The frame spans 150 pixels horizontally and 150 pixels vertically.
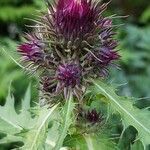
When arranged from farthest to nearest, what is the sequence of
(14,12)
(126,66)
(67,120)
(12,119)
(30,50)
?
(14,12), (126,66), (12,119), (30,50), (67,120)

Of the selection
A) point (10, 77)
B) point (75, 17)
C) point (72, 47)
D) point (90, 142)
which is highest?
point (10, 77)

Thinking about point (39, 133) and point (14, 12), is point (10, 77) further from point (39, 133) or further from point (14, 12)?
point (39, 133)

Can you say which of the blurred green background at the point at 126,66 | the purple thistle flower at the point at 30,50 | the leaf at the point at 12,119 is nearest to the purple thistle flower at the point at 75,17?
the purple thistle flower at the point at 30,50

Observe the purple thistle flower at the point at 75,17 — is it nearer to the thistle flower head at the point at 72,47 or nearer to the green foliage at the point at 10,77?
the thistle flower head at the point at 72,47

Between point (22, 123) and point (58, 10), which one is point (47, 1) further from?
point (22, 123)

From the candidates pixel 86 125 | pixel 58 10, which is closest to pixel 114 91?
pixel 86 125

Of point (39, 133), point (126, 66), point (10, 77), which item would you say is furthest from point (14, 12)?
point (39, 133)

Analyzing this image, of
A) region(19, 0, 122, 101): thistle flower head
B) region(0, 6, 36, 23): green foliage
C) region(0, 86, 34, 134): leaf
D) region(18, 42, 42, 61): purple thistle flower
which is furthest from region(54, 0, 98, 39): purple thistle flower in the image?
region(0, 6, 36, 23): green foliage

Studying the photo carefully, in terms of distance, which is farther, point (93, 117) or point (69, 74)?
point (93, 117)
